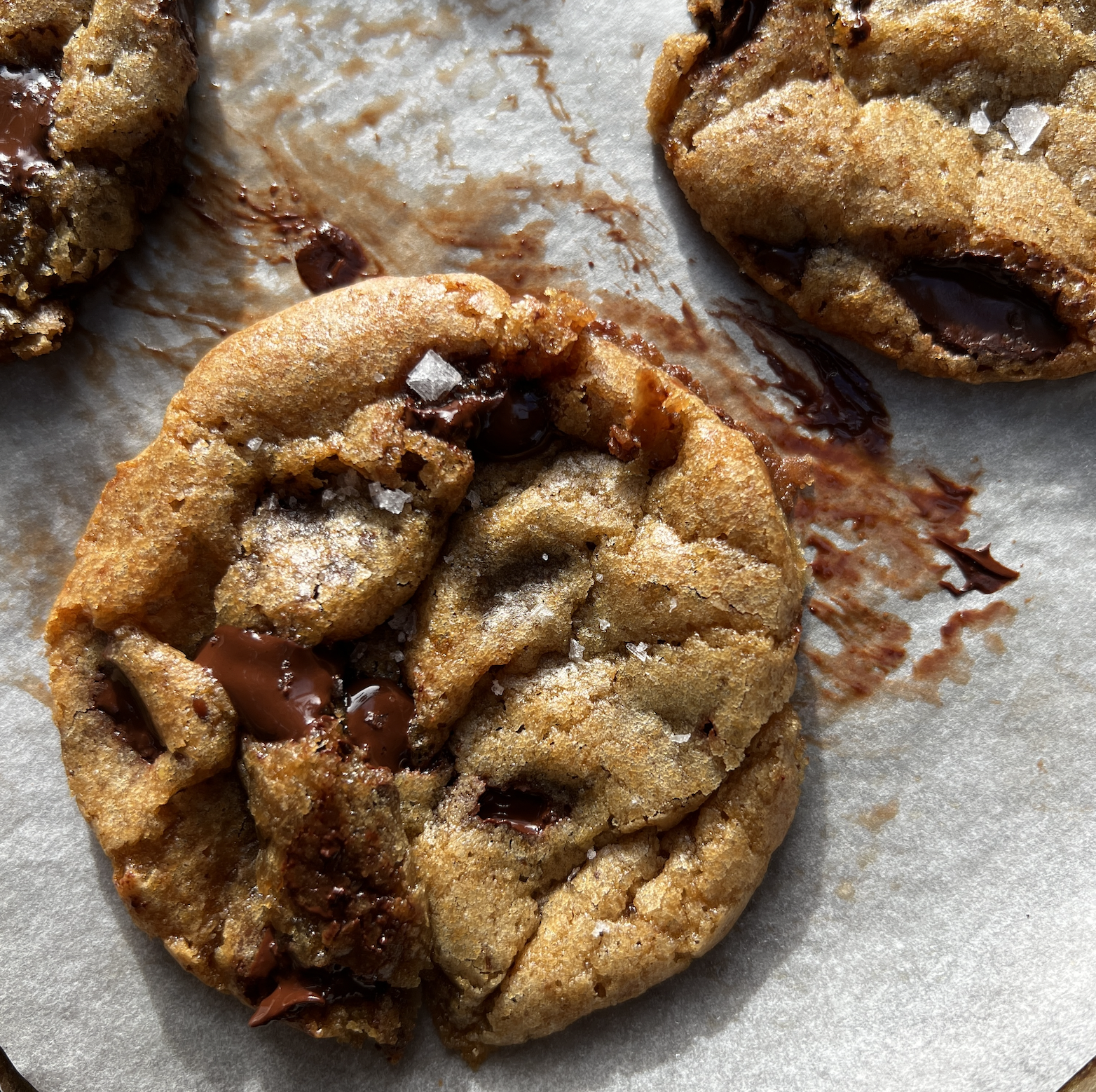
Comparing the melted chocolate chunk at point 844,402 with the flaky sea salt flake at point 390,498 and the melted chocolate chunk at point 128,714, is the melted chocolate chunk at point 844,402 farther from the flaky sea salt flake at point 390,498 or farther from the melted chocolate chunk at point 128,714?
the melted chocolate chunk at point 128,714

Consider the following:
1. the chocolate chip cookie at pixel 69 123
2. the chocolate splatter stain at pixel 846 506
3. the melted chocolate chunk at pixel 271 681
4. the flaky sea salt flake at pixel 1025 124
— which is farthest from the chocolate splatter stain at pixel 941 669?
the chocolate chip cookie at pixel 69 123

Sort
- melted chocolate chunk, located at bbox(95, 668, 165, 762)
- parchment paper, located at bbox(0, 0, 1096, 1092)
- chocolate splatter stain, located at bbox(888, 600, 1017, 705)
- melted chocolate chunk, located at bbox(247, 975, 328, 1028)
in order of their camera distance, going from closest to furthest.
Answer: melted chocolate chunk, located at bbox(247, 975, 328, 1028), melted chocolate chunk, located at bbox(95, 668, 165, 762), parchment paper, located at bbox(0, 0, 1096, 1092), chocolate splatter stain, located at bbox(888, 600, 1017, 705)

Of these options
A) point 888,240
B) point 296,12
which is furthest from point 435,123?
point 888,240

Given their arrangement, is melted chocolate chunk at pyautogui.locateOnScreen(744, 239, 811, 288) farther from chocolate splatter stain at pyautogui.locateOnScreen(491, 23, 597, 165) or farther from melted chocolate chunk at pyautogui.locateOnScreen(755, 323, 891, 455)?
chocolate splatter stain at pyautogui.locateOnScreen(491, 23, 597, 165)

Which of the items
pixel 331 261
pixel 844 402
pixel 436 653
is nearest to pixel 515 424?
pixel 436 653

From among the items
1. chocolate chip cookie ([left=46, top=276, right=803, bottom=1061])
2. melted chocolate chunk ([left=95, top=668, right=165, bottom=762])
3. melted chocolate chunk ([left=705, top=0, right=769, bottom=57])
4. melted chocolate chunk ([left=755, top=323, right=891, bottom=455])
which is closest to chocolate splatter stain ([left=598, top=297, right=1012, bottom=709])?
melted chocolate chunk ([left=755, top=323, right=891, bottom=455])

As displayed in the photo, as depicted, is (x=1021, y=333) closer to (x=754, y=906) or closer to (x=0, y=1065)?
(x=754, y=906)
